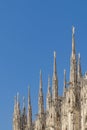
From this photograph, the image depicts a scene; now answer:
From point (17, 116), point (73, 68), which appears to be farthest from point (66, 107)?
point (17, 116)

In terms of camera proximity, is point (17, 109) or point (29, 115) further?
point (17, 109)

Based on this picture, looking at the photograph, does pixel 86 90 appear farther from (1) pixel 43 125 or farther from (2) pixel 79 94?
(1) pixel 43 125

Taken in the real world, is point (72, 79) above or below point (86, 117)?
above

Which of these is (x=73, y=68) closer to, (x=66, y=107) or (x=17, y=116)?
(x=66, y=107)

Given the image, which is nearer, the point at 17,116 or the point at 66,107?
the point at 66,107

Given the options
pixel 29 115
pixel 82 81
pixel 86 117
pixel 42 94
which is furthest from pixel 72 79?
pixel 29 115

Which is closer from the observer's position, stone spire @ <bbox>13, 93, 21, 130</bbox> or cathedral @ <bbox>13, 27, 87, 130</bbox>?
cathedral @ <bbox>13, 27, 87, 130</bbox>

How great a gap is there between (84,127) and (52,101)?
1507cm

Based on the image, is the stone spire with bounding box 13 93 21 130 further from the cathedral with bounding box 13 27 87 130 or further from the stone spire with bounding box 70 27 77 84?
the stone spire with bounding box 70 27 77 84

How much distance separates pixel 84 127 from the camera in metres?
73.1

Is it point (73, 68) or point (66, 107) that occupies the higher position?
point (73, 68)

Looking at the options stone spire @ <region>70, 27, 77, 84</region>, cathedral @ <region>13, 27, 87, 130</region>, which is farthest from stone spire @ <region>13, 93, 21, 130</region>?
stone spire @ <region>70, 27, 77, 84</region>

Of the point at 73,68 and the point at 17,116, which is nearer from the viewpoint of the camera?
the point at 73,68

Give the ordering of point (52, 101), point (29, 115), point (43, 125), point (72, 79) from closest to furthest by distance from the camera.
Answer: point (72, 79), point (52, 101), point (43, 125), point (29, 115)
